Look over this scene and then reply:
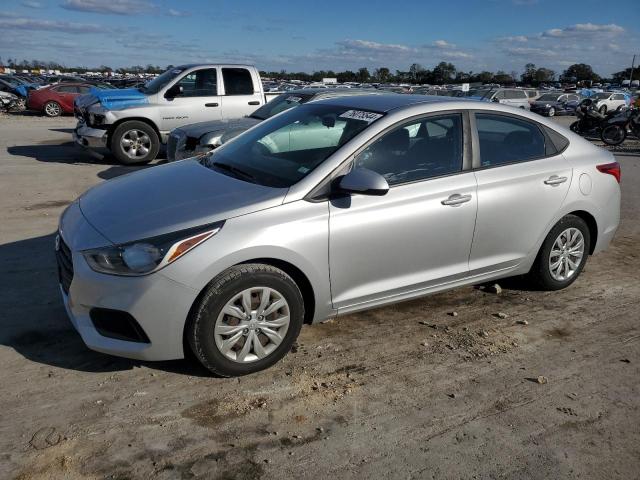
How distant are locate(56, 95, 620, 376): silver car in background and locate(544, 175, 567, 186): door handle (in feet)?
0.06

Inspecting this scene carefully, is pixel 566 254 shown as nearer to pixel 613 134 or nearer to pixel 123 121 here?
pixel 123 121

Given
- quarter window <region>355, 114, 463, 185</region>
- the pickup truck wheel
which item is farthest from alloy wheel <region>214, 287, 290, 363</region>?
the pickup truck wheel

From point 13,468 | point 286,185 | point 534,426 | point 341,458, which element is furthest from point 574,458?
point 13,468

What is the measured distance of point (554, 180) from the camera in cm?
461

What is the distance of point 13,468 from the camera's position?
2682mm

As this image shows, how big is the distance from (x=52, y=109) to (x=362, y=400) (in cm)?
2468

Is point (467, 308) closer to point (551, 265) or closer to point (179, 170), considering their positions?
point (551, 265)

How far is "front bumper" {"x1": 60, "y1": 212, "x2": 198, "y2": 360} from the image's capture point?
123 inches

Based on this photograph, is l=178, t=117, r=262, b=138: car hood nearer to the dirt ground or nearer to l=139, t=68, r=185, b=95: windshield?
l=139, t=68, r=185, b=95: windshield

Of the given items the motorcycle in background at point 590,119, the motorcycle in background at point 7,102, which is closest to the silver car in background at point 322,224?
Answer: the motorcycle in background at point 590,119

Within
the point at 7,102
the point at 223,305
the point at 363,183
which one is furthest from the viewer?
the point at 7,102

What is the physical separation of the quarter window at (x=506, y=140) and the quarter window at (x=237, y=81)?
25.6 ft

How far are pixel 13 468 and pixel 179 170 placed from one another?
2307mm

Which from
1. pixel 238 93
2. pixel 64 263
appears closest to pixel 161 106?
pixel 238 93
